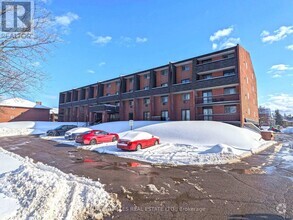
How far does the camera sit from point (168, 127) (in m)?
21.4

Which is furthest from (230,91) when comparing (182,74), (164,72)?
(164,72)

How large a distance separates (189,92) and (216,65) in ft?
18.6

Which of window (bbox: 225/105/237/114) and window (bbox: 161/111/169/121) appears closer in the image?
window (bbox: 225/105/237/114)

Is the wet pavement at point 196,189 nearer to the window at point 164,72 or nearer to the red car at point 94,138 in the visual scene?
the red car at point 94,138

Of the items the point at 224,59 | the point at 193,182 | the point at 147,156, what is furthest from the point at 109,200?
the point at 224,59

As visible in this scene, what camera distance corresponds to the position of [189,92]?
29.2m

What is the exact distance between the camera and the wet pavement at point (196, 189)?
4.57 metres

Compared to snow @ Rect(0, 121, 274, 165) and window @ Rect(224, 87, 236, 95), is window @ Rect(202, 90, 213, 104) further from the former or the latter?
snow @ Rect(0, 121, 274, 165)

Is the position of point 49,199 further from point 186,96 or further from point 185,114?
point 186,96

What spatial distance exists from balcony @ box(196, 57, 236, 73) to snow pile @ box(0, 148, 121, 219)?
24.2 meters

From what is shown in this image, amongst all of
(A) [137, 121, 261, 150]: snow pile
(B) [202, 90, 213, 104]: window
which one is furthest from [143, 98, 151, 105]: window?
(A) [137, 121, 261, 150]: snow pile

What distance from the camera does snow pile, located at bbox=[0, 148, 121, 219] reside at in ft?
13.2

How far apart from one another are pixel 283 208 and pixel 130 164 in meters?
6.89

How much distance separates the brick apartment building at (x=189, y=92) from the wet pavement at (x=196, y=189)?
16.4 metres
